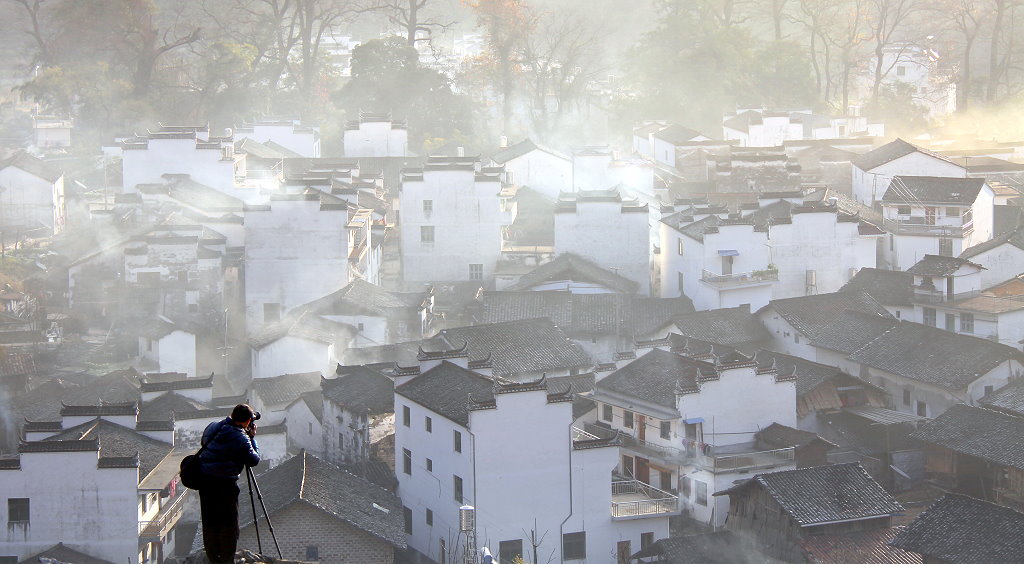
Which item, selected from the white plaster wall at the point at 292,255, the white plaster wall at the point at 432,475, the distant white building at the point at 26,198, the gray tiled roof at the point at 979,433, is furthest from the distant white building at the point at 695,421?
the distant white building at the point at 26,198

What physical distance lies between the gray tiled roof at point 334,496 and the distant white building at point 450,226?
1293cm

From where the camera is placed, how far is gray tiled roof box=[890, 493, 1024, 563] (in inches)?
629

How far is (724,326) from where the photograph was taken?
25469 millimetres

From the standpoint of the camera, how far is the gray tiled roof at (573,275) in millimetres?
28531

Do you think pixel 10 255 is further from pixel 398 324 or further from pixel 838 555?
pixel 838 555

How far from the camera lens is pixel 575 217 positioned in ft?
98.3

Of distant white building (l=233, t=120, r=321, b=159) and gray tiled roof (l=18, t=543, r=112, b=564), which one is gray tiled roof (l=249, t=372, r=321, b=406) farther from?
distant white building (l=233, t=120, r=321, b=159)

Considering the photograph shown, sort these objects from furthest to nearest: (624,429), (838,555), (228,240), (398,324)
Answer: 1. (228,240)
2. (398,324)
3. (624,429)
4. (838,555)

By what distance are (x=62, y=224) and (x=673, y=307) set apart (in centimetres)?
1712

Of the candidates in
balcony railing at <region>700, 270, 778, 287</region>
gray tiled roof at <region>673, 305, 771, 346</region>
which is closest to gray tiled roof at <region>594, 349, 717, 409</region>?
gray tiled roof at <region>673, 305, 771, 346</region>

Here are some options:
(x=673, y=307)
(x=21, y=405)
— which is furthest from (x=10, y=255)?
(x=673, y=307)

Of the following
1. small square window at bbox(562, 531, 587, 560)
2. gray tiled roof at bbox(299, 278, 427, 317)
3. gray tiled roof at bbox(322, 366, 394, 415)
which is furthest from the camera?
gray tiled roof at bbox(299, 278, 427, 317)

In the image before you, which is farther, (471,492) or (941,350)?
(941,350)

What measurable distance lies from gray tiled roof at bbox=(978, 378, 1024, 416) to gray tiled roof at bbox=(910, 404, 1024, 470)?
59 cm
